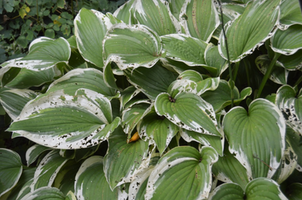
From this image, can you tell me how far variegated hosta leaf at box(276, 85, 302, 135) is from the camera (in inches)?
42.2

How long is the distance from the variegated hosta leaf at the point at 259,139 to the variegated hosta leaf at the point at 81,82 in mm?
583

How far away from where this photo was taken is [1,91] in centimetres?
134

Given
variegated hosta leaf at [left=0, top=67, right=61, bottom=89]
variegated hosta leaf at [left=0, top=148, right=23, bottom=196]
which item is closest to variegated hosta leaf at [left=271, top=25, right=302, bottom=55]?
variegated hosta leaf at [left=0, top=67, right=61, bottom=89]

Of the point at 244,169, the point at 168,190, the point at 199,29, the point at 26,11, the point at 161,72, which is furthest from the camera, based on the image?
the point at 26,11

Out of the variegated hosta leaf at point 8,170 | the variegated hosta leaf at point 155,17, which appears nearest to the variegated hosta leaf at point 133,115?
the variegated hosta leaf at point 155,17

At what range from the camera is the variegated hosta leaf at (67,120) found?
102 cm

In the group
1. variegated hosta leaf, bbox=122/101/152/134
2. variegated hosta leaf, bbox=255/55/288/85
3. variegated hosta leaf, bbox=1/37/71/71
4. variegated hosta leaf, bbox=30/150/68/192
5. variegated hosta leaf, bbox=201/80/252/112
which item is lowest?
variegated hosta leaf, bbox=30/150/68/192

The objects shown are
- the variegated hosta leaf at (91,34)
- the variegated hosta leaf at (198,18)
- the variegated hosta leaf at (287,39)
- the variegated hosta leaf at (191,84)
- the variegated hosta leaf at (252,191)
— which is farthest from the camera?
the variegated hosta leaf at (198,18)

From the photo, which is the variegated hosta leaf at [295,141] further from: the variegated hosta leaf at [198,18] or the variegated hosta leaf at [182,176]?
the variegated hosta leaf at [198,18]

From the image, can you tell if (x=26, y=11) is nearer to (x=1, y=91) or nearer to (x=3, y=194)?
(x=1, y=91)

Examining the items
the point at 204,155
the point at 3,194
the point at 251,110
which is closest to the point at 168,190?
the point at 204,155

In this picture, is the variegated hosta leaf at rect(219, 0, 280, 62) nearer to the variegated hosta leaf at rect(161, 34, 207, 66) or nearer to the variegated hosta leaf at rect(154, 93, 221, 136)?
the variegated hosta leaf at rect(161, 34, 207, 66)

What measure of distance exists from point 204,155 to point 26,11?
1.57 meters

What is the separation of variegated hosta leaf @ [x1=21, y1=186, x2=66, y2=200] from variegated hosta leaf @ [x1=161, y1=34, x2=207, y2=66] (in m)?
0.75
